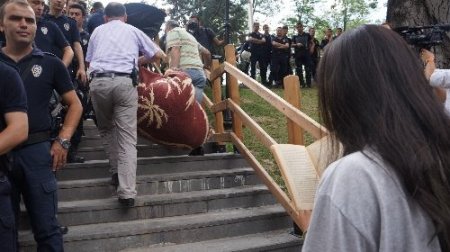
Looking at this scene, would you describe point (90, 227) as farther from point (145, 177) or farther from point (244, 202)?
point (244, 202)

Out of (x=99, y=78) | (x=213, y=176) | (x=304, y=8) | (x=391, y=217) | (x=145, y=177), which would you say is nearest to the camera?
(x=391, y=217)

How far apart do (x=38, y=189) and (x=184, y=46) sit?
3.29 m

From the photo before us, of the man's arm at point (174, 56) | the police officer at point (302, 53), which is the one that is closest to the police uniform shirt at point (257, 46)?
the police officer at point (302, 53)

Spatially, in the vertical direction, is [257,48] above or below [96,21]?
below

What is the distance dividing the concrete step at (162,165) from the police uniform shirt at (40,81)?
154cm

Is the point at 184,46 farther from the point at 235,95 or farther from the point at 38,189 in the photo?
the point at 38,189

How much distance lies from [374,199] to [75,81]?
4.54m

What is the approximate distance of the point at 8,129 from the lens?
2459 millimetres

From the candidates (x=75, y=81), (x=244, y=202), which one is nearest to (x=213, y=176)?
(x=244, y=202)

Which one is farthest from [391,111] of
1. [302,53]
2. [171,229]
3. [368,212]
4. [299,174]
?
[302,53]

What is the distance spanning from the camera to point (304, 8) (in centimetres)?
3269

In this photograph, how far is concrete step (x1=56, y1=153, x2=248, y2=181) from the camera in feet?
14.8

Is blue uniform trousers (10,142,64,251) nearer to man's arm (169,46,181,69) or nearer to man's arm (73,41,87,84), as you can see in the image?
man's arm (73,41,87,84)

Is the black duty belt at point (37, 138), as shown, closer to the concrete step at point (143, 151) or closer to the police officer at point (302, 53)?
the concrete step at point (143, 151)
